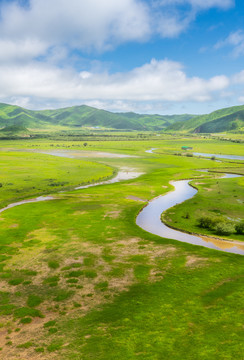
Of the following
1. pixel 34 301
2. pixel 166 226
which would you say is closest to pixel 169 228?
pixel 166 226

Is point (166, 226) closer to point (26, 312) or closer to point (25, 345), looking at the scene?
point (26, 312)

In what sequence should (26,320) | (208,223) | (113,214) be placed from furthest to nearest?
(113,214)
(208,223)
(26,320)

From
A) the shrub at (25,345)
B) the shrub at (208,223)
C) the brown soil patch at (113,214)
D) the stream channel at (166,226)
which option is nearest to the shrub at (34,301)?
the shrub at (25,345)

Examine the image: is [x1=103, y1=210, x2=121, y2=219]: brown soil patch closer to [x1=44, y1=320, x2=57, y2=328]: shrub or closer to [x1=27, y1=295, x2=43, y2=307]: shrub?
[x1=27, y1=295, x2=43, y2=307]: shrub

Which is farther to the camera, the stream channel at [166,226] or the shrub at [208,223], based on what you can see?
the shrub at [208,223]

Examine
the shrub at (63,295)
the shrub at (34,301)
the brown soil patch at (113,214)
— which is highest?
the brown soil patch at (113,214)

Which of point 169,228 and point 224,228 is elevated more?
point 224,228

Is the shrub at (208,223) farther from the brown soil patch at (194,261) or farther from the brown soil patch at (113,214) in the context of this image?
the brown soil patch at (113,214)

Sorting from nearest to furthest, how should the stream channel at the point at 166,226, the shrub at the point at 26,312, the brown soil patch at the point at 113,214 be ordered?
1. the shrub at the point at 26,312
2. the stream channel at the point at 166,226
3. the brown soil patch at the point at 113,214

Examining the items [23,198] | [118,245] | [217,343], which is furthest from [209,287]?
[23,198]

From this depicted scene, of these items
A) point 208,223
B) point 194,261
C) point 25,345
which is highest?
point 208,223

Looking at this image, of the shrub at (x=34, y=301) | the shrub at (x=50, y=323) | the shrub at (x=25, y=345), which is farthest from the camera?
the shrub at (x=34, y=301)

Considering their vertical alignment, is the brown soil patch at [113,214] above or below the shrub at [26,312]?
above
